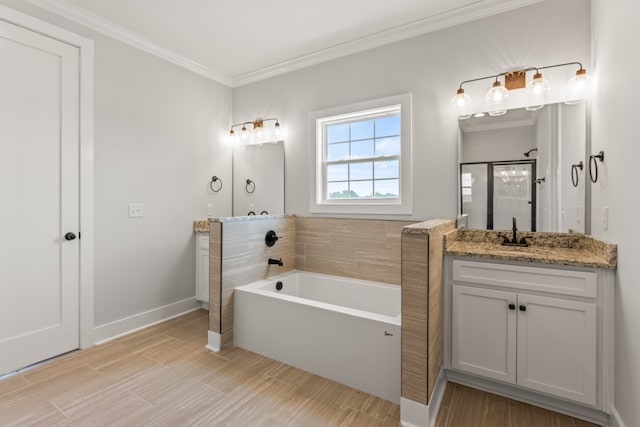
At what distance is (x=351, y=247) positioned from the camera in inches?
117

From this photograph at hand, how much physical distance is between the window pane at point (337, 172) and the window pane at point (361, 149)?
A: 152 millimetres

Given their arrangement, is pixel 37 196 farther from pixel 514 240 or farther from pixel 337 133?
pixel 514 240

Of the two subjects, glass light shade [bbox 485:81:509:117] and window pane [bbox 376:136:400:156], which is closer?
glass light shade [bbox 485:81:509:117]

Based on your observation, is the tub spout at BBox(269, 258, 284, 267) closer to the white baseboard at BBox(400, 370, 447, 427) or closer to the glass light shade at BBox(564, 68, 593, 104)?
the white baseboard at BBox(400, 370, 447, 427)

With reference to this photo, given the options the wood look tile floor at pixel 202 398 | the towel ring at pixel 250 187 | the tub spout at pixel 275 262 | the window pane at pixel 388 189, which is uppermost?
the towel ring at pixel 250 187

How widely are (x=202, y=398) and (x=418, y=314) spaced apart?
4.60ft

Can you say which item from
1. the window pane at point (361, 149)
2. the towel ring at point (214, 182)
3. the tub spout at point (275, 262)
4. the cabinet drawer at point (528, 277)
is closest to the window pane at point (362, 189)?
the window pane at point (361, 149)

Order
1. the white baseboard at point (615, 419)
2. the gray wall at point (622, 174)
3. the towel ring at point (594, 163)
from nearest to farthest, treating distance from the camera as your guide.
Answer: the gray wall at point (622, 174) → the white baseboard at point (615, 419) → the towel ring at point (594, 163)

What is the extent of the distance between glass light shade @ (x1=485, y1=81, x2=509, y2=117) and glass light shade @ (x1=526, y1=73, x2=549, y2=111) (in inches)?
5.5

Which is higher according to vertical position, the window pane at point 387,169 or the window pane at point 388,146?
the window pane at point 388,146

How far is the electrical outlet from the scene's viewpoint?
288cm

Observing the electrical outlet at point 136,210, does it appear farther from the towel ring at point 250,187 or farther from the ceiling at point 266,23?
the ceiling at point 266,23

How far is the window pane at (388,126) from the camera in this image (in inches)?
112

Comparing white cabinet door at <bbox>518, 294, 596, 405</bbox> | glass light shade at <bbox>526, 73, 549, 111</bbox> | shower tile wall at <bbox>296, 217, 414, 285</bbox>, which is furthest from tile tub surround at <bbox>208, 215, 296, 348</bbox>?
glass light shade at <bbox>526, 73, 549, 111</bbox>
